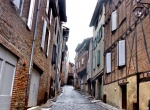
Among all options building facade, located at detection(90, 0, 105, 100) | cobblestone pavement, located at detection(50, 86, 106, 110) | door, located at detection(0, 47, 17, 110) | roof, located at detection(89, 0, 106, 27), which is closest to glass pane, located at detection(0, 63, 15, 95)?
door, located at detection(0, 47, 17, 110)

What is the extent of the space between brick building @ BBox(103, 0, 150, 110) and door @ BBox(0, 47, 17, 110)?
17.5 feet

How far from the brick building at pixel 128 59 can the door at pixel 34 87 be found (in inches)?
187

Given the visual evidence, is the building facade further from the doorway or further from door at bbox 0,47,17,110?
door at bbox 0,47,17,110

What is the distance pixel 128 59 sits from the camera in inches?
439

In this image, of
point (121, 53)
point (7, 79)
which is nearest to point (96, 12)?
point (121, 53)

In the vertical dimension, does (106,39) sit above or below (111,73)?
above

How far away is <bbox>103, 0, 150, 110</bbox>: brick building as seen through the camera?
356 inches

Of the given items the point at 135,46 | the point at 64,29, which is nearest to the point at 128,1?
the point at 135,46

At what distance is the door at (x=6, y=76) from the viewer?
234 inches

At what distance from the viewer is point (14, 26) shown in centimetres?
655

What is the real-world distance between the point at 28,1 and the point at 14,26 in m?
1.82

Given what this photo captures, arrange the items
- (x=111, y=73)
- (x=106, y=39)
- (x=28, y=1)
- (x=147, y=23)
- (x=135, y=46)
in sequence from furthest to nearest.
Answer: (x=106, y=39) < (x=111, y=73) < (x=135, y=46) < (x=147, y=23) < (x=28, y=1)

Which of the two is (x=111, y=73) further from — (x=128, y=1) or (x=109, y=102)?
(x=128, y=1)

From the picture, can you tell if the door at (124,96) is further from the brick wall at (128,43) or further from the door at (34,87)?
the door at (34,87)
